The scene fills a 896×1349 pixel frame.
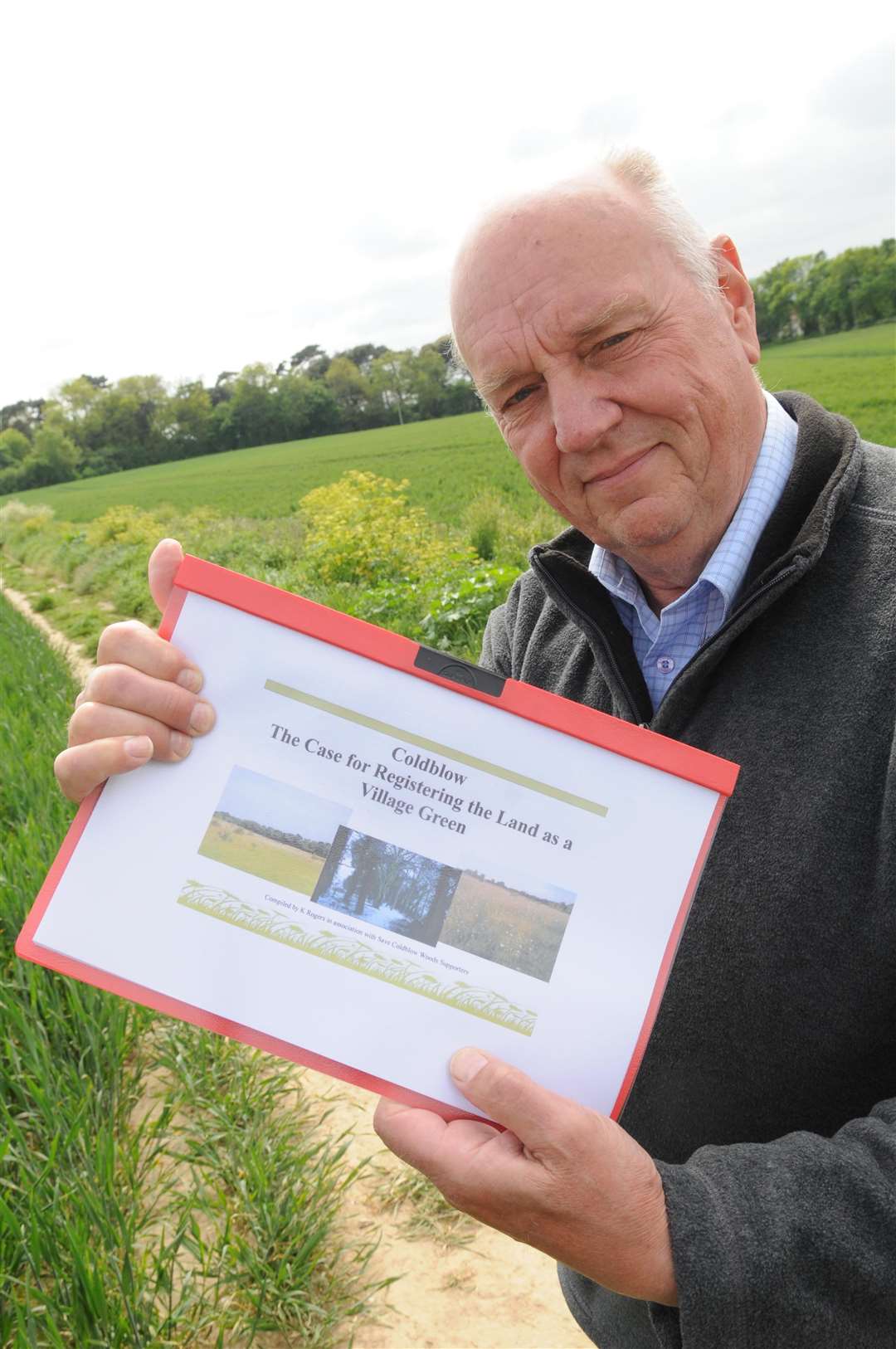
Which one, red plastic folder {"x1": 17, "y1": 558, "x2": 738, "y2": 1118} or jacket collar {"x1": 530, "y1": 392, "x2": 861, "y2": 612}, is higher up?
jacket collar {"x1": 530, "y1": 392, "x2": 861, "y2": 612}

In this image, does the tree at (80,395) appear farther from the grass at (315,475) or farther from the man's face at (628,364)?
the man's face at (628,364)

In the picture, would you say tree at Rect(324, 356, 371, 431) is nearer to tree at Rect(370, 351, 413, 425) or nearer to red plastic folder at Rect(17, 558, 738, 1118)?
tree at Rect(370, 351, 413, 425)

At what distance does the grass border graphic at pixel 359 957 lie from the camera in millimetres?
1092

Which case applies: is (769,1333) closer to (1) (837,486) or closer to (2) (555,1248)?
(2) (555,1248)

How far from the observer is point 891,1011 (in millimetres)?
1204

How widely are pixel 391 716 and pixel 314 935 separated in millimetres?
297

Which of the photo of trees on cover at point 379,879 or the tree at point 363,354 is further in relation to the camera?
the tree at point 363,354

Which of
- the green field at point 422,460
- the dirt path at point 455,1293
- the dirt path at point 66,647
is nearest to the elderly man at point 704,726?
the dirt path at point 455,1293

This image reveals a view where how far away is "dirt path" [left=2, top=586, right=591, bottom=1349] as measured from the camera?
8.05 feet

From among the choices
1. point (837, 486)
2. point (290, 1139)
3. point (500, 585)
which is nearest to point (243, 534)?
point (500, 585)

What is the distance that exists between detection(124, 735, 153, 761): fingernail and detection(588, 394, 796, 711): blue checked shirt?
902 millimetres

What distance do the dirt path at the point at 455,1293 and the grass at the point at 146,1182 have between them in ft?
0.28

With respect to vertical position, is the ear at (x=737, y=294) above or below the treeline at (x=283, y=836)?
above

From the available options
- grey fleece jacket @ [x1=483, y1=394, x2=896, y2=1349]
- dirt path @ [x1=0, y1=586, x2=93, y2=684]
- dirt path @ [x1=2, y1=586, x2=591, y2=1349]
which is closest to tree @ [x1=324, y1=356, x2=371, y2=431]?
dirt path @ [x1=0, y1=586, x2=93, y2=684]
